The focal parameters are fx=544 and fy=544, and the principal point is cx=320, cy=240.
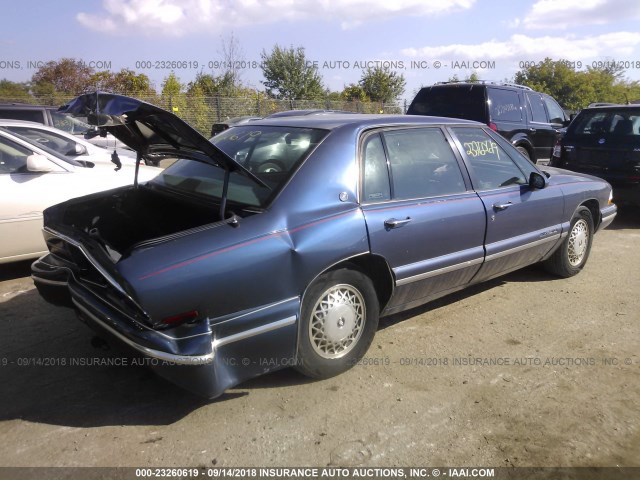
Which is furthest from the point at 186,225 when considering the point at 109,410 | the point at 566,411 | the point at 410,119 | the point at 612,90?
the point at 612,90

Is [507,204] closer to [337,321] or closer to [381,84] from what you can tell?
[337,321]

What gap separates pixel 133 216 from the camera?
369cm

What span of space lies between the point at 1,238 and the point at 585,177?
5.77 m

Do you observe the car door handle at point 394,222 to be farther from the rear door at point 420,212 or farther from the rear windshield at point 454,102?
the rear windshield at point 454,102

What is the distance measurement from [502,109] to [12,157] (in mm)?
7810

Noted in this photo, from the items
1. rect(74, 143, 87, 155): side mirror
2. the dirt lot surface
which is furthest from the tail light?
rect(74, 143, 87, 155): side mirror

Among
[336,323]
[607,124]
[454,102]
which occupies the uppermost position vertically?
[454,102]

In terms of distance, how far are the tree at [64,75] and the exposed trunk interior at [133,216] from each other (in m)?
29.6

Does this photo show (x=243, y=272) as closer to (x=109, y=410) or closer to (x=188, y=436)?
(x=188, y=436)

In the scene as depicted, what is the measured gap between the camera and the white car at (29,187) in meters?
5.09

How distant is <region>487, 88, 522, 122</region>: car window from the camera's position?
950 cm

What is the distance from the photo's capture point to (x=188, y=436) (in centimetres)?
289

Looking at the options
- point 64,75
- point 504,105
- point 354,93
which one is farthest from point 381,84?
point 504,105

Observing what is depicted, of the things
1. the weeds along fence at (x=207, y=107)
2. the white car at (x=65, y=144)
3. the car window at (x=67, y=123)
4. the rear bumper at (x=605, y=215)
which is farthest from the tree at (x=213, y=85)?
the rear bumper at (x=605, y=215)
